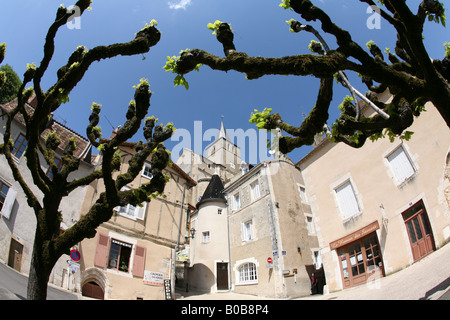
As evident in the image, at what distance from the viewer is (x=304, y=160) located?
45.8 ft

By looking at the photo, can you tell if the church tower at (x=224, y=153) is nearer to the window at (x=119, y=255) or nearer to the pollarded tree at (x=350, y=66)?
the window at (x=119, y=255)

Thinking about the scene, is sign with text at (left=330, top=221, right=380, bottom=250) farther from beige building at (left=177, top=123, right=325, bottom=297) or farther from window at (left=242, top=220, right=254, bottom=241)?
window at (left=242, top=220, right=254, bottom=241)

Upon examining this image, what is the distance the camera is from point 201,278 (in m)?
19.0

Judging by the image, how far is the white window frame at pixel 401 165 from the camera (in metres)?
9.14

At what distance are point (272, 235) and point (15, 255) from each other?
41.2 feet

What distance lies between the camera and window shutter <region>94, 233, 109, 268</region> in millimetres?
12266

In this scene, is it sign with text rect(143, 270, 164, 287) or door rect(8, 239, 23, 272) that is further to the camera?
sign with text rect(143, 270, 164, 287)

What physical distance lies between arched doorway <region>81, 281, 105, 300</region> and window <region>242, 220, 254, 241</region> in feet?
31.1

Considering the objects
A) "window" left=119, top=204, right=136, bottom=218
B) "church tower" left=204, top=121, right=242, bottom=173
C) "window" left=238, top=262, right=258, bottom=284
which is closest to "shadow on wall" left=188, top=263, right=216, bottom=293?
"window" left=238, top=262, right=258, bottom=284

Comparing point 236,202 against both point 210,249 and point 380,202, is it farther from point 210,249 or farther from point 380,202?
point 380,202

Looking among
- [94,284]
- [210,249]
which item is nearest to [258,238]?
[210,249]

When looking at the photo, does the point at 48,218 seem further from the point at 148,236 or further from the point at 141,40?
the point at 148,236
